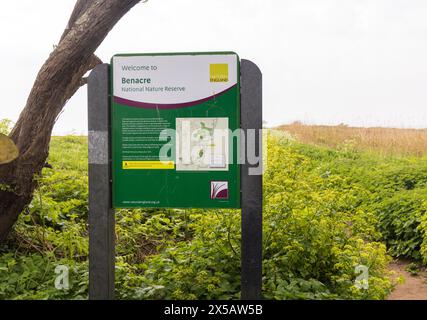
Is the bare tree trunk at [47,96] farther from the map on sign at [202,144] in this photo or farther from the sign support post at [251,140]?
the sign support post at [251,140]

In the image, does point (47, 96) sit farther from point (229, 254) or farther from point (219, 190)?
point (229, 254)

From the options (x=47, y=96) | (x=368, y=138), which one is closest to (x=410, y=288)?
(x=47, y=96)

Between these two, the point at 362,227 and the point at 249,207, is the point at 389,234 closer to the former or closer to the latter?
the point at 362,227

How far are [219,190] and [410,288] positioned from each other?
14.2ft

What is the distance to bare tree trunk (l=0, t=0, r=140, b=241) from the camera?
6645 mm

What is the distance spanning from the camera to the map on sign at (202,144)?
17.1 ft

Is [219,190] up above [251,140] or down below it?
below

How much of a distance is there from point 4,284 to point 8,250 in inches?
52.2

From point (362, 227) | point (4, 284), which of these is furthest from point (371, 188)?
point (4, 284)

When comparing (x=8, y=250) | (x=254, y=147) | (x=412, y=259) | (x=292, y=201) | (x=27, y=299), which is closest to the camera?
(x=254, y=147)

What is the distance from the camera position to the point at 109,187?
5.35m

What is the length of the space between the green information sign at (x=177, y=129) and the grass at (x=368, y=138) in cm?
1174

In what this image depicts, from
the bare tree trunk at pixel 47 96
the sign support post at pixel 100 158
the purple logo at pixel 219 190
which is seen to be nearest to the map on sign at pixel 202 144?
the purple logo at pixel 219 190

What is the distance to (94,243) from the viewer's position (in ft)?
17.8
